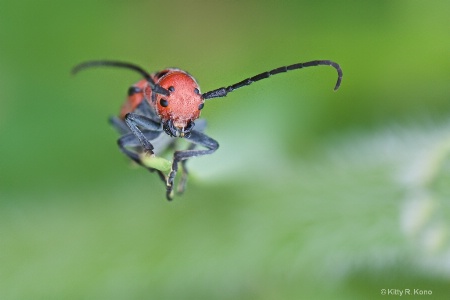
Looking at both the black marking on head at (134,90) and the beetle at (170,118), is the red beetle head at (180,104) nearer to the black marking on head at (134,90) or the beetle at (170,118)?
the beetle at (170,118)

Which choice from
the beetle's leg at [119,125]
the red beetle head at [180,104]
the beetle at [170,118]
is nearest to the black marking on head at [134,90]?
the beetle at [170,118]

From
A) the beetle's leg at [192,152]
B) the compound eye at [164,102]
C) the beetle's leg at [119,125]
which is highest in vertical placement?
the beetle's leg at [119,125]

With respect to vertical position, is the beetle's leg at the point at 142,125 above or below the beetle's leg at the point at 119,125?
below

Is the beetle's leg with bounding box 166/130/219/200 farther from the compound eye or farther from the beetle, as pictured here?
the compound eye

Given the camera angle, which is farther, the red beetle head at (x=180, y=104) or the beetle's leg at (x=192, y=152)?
the red beetle head at (x=180, y=104)

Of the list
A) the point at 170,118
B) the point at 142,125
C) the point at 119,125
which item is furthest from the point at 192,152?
the point at 119,125

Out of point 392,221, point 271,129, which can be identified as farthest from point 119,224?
point 392,221

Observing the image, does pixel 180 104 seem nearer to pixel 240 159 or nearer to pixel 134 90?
pixel 134 90
